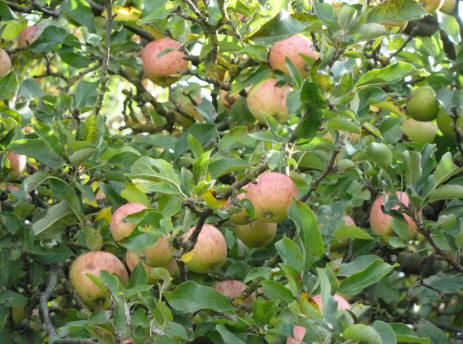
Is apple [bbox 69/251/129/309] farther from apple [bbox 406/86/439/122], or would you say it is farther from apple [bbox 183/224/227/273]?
apple [bbox 406/86/439/122]

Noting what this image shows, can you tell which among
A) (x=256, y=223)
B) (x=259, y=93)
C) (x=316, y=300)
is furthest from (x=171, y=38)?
(x=316, y=300)

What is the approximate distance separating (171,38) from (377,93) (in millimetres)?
984

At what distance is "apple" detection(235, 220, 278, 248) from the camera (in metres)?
2.13

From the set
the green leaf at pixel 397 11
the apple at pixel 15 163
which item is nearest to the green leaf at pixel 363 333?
the green leaf at pixel 397 11

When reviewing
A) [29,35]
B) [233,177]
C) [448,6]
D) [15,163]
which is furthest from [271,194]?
[448,6]

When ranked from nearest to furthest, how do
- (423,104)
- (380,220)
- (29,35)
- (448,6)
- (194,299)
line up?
(194,299) → (380,220) → (423,104) → (29,35) → (448,6)

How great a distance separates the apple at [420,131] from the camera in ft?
8.80

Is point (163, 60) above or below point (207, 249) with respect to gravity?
above

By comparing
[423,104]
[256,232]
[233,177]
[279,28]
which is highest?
[279,28]

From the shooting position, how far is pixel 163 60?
2.58m

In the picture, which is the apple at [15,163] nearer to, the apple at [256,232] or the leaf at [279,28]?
the apple at [256,232]

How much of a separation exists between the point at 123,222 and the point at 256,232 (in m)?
0.35

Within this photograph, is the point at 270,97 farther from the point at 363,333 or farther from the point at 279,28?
the point at 363,333

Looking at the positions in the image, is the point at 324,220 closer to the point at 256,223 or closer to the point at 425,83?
the point at 256,223
